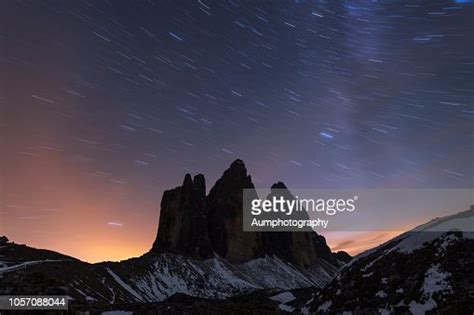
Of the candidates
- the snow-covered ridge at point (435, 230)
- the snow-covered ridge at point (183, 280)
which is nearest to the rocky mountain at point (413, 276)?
the snow-covered ridge at point (435, 230)

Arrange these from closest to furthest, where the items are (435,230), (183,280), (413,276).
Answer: (413,276)
(435,230)
(183,280)

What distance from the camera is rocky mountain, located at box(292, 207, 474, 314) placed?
39531mm

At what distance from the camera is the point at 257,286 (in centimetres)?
18888

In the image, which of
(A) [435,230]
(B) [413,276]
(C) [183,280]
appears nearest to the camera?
(B) [413,276]

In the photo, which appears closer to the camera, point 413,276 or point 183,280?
point 413,276

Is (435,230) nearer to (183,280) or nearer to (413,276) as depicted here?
(413,276)

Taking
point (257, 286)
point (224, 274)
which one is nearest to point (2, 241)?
point (224, 274)

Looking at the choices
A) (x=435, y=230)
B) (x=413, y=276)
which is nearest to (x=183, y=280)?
(x=435, y=230)

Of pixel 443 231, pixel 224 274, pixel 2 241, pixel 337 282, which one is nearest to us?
pixel 443 231

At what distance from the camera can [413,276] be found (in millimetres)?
43281

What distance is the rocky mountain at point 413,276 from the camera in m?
39.5

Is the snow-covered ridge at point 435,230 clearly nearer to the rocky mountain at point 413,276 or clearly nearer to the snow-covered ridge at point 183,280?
the rocky mountain at point 413,276

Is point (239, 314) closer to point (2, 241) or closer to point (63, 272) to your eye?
point (63, 272)

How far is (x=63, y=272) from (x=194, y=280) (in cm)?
6368
